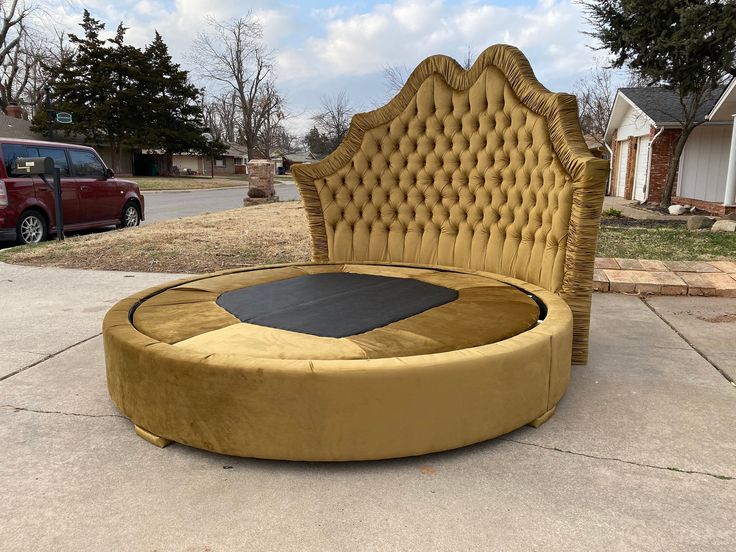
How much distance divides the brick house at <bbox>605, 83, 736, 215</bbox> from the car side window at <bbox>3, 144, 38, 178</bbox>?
1427 cm

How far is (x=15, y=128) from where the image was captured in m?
32.8

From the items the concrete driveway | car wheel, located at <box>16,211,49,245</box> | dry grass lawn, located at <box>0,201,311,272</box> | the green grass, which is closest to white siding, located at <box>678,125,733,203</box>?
the green grass

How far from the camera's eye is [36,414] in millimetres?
2791

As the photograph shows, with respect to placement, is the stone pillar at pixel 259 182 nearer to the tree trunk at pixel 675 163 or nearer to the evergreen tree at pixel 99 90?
the tree trunk at pixel 675 163

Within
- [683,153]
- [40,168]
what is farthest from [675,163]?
[40,168]

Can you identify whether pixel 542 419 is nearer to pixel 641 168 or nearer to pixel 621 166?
pixel 641 168

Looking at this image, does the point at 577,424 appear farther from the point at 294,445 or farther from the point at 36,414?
the point at 36,414

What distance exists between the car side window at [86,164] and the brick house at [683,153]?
44.4 ft

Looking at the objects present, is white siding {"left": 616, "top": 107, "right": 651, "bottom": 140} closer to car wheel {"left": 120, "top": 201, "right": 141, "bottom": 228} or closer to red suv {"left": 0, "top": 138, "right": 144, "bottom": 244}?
car wheel {"left": 120, "top": 201, "right": 141, "bottom": 228}

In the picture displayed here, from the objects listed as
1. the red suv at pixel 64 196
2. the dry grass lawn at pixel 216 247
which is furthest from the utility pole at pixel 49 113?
the dry grass lawn at pixel 216 247

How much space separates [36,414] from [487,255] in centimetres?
308

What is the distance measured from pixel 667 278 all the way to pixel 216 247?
19.9 ft

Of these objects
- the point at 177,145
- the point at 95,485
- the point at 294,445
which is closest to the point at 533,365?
the point at 294,445

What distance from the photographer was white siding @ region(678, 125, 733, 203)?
15672mm
